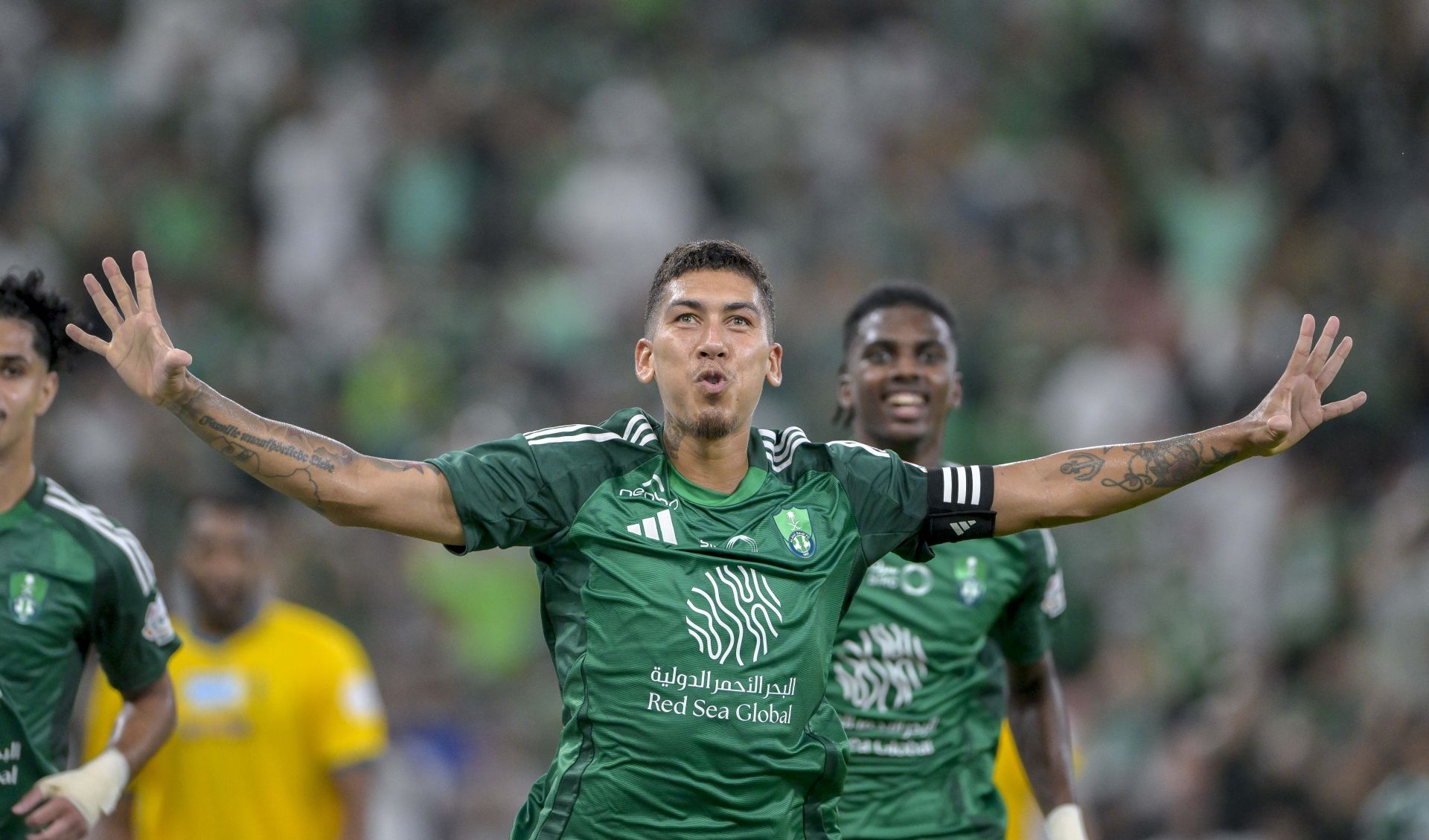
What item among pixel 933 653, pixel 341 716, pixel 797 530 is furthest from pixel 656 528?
pixel 341 716

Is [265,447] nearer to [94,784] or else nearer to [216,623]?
[94,784]

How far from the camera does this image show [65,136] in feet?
42.3

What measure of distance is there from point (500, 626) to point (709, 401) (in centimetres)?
666

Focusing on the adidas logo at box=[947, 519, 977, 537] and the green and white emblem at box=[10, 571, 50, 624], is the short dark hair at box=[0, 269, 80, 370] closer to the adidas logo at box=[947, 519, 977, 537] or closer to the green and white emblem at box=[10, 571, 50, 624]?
the green and white emblem at box=[10, 571, 50, 624]

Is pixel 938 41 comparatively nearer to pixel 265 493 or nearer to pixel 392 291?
pixel 392 291

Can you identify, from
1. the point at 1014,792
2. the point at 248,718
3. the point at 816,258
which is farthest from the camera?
the point at 816,258

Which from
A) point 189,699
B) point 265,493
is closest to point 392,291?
point 265,493

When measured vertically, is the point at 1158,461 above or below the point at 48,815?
above

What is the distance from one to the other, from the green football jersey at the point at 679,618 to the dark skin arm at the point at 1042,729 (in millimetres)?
1642

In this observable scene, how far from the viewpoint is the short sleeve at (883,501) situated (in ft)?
14.4

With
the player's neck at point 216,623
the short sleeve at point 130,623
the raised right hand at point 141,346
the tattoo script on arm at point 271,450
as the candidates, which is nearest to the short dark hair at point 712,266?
the tattoo script on arm at point 271,450

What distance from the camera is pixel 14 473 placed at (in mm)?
5109

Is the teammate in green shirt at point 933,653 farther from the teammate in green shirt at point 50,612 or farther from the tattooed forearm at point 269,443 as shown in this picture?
the teammate in green shirt at point 50,612

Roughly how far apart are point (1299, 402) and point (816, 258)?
25.9 ft
